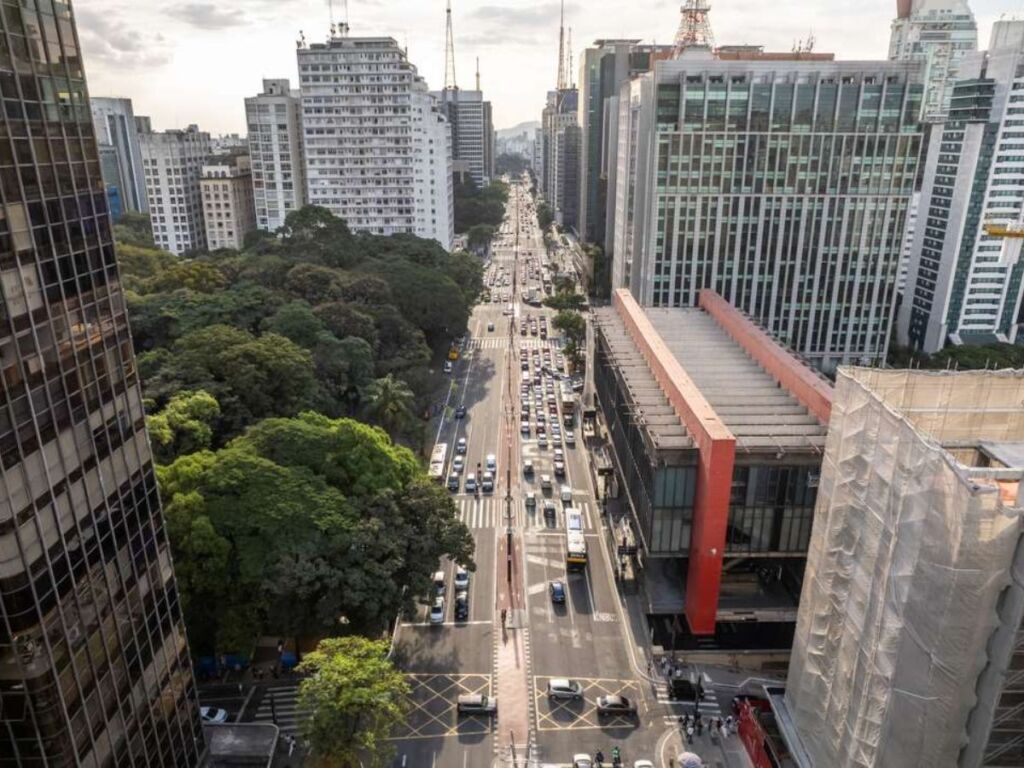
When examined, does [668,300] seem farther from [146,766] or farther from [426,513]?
[146,766]

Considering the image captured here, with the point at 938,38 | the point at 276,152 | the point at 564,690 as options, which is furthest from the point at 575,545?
the point at 938,38

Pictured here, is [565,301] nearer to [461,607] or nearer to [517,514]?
[517,514]

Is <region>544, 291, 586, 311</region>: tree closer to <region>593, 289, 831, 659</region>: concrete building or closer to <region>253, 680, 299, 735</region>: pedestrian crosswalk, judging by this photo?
<region>593, 289, 831, 659</region>: concrete building

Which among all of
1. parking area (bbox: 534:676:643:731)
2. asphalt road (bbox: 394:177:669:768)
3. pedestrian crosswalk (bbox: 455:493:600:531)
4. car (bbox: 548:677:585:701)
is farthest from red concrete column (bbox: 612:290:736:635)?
pedestrian crosswalk (bbox: 455:493:600:531)

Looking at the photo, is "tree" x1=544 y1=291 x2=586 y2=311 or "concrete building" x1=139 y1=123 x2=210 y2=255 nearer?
"tree" x1=544 y1=291 x2=586 y2=311

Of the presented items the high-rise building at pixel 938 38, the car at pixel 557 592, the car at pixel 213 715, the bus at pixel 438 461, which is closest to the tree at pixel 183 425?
the car at pixel 213 715

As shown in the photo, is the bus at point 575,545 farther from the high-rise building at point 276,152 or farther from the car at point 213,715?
the high-rise building at point 276,152

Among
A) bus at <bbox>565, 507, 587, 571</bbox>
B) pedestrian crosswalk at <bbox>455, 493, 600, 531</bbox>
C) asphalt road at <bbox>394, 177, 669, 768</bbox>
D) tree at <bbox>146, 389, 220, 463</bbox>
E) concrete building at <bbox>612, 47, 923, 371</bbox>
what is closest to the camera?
asphalt road at <bbox>394, 177, 669, 768</bbox>
